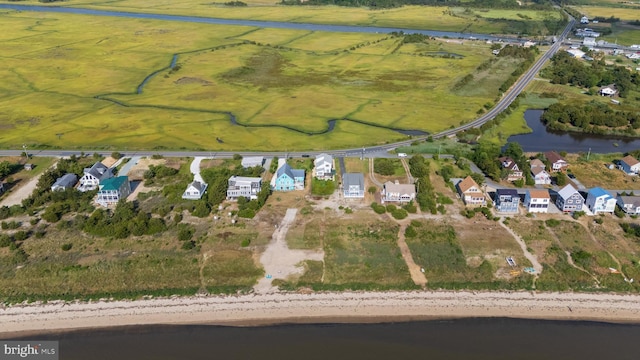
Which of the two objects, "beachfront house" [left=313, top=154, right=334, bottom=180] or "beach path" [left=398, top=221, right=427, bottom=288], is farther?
"beachfront house" [left=313, top=154, right=334, bottom=180]

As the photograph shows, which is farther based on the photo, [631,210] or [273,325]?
[631,210]

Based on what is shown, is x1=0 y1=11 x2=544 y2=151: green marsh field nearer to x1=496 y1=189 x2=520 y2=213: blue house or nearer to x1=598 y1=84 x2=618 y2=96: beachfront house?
x1=598 y1=84 x2=618 y2=96: beachfront house

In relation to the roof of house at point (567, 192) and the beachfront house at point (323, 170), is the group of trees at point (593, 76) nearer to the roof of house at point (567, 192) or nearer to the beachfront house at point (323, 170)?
the roof of house at point (567, 192)

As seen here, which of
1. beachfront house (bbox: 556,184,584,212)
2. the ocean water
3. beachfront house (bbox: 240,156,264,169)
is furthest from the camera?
beachfront house (bbox: 240,156,264,169)

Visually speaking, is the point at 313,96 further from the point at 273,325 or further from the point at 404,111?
the point at 273,325

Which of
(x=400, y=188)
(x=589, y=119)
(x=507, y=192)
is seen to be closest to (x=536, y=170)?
(x=507, y=192)

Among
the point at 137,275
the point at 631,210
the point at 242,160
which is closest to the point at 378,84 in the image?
the point at 242,160

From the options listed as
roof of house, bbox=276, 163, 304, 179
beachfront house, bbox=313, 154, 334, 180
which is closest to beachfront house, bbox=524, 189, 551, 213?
beachfront house, bbox=313, 154, 334, 180
